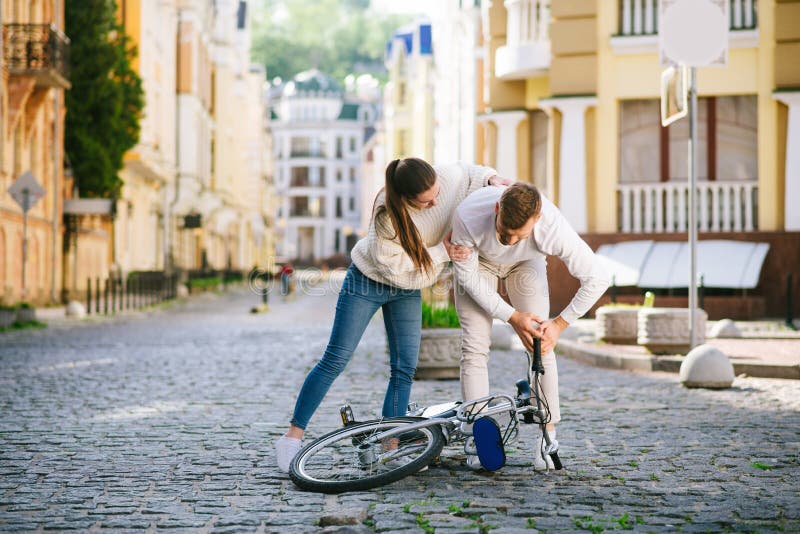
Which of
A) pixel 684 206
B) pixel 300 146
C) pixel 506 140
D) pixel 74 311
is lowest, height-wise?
pixel 74 311

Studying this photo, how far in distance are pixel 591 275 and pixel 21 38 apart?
959 inches

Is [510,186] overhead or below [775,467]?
overhead

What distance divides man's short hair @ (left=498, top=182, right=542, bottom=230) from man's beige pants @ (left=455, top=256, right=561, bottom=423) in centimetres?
65

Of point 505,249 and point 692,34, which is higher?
point 692,34

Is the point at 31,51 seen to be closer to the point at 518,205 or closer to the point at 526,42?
the point at 526,42

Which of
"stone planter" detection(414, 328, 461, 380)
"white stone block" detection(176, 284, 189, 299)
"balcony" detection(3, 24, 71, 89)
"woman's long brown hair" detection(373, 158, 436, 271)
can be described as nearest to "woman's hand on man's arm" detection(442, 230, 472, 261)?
"woman's long brown hair" detection(373, 158, 436, 271)

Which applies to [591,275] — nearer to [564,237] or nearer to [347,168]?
[564,237]

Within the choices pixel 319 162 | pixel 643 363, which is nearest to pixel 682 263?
pixel 643 363

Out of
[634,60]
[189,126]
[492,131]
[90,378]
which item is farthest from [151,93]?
[90,378]

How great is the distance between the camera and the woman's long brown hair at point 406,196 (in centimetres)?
610

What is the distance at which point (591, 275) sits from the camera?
21.4 feet

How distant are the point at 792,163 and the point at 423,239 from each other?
17584 millimetres

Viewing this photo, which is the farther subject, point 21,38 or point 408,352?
point 21,38

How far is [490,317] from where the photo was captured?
267 inches
